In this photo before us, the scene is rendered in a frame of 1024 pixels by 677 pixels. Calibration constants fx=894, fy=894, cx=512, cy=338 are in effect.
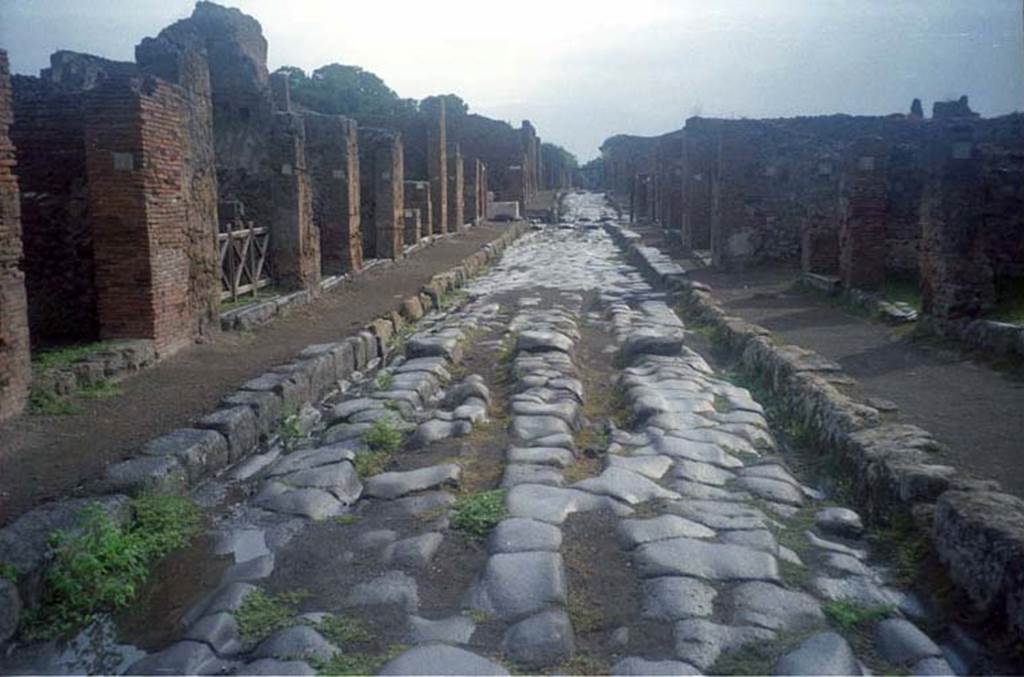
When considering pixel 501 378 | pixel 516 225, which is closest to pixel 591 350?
pixel 501 378

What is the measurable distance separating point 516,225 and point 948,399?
26357 mm

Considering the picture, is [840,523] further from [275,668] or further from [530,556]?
[275,668]

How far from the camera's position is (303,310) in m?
12.6

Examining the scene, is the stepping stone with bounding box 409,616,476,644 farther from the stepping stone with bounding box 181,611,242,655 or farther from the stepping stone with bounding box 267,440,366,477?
the stepping stone with bounding box 267,440,366,477

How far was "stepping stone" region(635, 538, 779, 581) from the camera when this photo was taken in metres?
3.89

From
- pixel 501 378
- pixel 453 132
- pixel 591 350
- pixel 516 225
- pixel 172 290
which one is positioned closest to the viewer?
pixel 501 378

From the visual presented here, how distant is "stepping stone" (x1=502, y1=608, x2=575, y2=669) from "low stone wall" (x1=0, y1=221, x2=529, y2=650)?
201cm

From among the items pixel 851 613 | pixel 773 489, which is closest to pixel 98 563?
pixel 851 613

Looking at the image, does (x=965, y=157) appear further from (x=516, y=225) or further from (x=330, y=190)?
(x=516, y=225)

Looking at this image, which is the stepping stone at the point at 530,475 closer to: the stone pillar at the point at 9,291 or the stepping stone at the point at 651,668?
the stepping stone at the point at 651,668

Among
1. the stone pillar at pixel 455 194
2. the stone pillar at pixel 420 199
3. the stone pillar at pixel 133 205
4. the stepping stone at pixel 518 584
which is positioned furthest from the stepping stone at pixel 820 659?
the stone pillar at pixel 455 194

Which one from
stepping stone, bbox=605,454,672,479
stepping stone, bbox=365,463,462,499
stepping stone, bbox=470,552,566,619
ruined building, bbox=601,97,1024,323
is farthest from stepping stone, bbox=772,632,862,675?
ruined building, bbox=601,97,1024,323

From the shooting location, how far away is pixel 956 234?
937 centimetres

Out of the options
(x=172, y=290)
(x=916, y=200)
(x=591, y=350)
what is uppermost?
(x=916, y=200)
